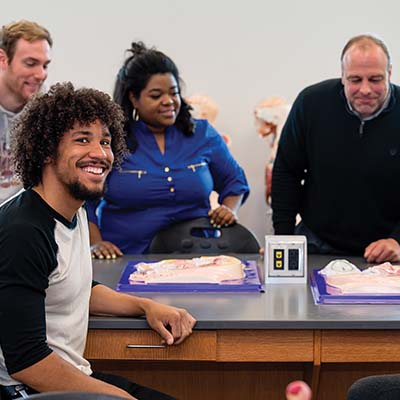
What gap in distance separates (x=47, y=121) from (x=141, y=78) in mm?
1174

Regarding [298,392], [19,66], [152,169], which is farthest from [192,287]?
[298,392]

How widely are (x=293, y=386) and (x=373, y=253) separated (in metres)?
1.68

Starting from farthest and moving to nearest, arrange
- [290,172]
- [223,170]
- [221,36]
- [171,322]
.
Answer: [221,36] < [223,170] < [290,172] < [171,322]

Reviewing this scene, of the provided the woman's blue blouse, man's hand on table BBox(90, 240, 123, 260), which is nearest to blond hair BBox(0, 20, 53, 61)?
the woman's blue blouse

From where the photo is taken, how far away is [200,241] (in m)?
2.82

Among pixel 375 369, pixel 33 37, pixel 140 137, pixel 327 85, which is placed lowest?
pixel 375 369

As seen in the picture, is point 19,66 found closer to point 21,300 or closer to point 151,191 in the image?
point 151,191

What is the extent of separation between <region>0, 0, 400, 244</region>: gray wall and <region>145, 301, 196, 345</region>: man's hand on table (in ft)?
9.12

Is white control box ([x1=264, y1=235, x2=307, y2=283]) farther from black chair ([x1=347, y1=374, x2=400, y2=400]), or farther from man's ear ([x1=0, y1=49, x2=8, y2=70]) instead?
man's ear ([x1=0, y1=49, x2=8, y2=70])

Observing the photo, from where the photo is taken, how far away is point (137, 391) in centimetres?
190

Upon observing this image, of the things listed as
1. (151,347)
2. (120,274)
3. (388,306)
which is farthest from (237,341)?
(120,274)

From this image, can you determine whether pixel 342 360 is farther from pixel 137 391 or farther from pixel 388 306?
pixel 137 391

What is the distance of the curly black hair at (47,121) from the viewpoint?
5.91ft

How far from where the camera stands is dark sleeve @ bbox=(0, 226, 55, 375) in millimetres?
1623
